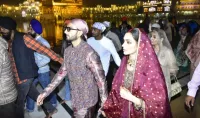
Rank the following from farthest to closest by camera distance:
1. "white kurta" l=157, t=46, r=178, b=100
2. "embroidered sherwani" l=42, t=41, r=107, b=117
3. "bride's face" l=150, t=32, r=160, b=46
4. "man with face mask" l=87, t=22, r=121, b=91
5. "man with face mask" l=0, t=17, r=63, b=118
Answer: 1. "man with face mask" l=87, t=22, r=121, b=91
2. "bride's face" l=150, t=32, r=160, b=46
3. "white kurta" l=157, t=46, r=178, b=100
4. "man with face mask" l=0, t=17, r=63, b=118
5. "embroidered sherwani" l=42, t=41, r=107, b=117

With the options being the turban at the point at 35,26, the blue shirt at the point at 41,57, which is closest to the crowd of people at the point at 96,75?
the blue shirt at the point at 41,57

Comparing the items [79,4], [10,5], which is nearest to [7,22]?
[79,4]

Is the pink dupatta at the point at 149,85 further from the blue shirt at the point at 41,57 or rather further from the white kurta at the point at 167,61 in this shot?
the blue shirt at the point at 41,57

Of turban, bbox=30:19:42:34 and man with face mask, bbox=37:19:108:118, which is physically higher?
turban, bbox=30:19:42:34

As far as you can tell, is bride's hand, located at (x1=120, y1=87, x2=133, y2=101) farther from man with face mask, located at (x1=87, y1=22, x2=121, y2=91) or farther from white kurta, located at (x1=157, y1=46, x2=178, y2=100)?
man with face mask, located at (x1=87, y1=22, x2=121, y2=91)

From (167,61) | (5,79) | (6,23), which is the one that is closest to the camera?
(5,79)

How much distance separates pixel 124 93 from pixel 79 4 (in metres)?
101

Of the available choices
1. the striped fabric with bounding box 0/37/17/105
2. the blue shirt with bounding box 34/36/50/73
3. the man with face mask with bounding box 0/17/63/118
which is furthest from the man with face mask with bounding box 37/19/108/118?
the blue shirt with bounding box 34/36/50/73

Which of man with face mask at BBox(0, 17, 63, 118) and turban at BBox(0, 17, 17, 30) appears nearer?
turban at BBox(0, 17, 17, 30)

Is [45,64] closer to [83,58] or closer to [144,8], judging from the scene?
[83,58]

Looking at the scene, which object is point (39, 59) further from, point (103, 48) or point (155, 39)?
point (155, 39)

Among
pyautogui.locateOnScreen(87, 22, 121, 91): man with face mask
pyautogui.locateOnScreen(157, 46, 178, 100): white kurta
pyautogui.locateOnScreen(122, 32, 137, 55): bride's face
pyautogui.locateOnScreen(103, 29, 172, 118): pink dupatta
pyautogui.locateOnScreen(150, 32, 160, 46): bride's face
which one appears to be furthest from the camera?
pyautogui.locateOnScreen(87, 22, 121, 91): man with face mask

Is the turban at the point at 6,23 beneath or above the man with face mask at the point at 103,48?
above

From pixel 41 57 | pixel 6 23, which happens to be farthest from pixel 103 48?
pixel 6 23
